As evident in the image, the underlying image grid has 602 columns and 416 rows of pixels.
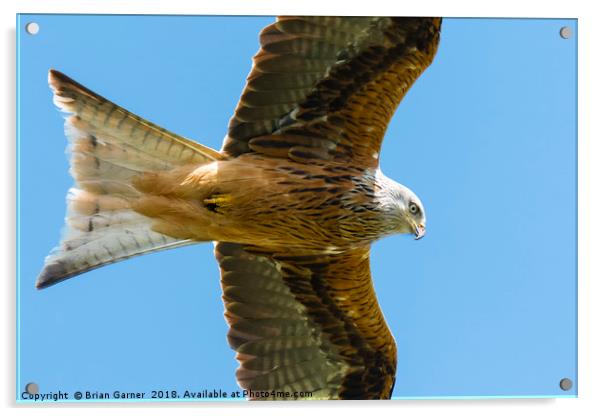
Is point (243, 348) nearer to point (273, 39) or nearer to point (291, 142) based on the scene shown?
point (291, 142)

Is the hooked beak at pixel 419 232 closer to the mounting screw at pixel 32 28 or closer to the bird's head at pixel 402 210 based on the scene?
the bird's head at pixel 402 210

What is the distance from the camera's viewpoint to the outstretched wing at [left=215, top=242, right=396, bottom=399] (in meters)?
6.54

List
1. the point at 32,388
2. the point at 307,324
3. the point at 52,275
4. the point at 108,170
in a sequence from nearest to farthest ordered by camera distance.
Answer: the point at 32,388
the point at 52,275
the point at 108,170
the point at 307,324

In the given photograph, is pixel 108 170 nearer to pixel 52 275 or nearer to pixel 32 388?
pixel 52 275

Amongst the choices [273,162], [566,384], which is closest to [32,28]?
[273,162]

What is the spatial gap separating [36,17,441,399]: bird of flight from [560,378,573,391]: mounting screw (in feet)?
3.14

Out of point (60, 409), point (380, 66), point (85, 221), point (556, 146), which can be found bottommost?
point (60, 409)

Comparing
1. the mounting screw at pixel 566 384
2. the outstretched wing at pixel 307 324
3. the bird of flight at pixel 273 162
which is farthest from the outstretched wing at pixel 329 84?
the mounting screw at pixel 566 384

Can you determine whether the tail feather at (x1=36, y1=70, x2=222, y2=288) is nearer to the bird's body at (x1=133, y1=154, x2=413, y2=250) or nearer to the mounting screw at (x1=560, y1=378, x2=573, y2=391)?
the bird's body at (x1=133, y1=154, x2=413, y2=250)

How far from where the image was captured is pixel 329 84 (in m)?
6.20

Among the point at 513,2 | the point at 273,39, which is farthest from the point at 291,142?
the point at 513,2
